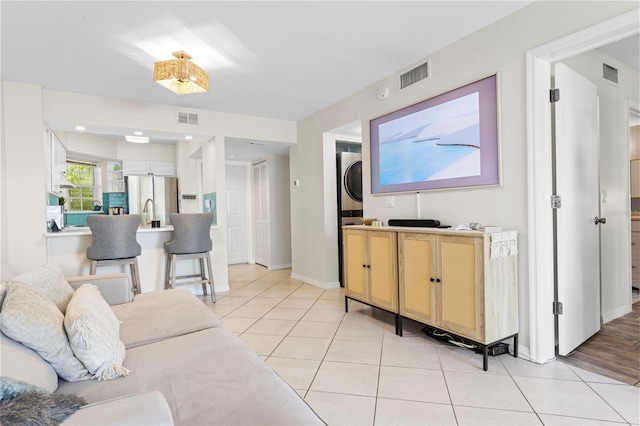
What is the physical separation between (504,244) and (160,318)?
2250 millimetres

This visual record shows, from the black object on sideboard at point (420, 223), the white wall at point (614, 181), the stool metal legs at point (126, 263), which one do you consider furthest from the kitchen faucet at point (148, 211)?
the white wall at point (614, 181)

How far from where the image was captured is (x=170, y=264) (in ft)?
13.5

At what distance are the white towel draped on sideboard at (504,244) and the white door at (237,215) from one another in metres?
5.53

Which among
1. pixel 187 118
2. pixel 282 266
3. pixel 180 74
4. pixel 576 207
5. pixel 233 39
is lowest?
pixel 282 266

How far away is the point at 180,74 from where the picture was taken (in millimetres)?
2611

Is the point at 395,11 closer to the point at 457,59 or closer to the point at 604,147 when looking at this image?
the point at 457,59

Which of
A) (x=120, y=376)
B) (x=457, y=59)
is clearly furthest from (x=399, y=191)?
(x=120, y=376)

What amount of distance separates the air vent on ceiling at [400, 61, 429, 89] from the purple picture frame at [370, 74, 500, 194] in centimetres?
24

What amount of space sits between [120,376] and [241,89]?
310 centimetres

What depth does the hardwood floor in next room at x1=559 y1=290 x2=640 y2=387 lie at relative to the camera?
80.7 inches

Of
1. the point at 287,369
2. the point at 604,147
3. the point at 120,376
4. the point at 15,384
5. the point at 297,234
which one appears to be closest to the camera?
the point at 15,384

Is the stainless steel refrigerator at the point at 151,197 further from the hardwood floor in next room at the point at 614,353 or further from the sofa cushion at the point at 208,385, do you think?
the hardwood floor in next room at the point at 614,353

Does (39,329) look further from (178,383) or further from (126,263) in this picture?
(126,263)

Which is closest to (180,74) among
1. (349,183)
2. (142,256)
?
(142,256)
